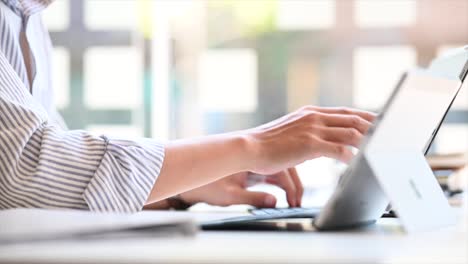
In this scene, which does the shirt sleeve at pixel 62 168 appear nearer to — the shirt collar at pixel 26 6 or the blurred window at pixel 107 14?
the shirt collar at pixel 26 6

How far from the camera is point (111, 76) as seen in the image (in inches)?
118

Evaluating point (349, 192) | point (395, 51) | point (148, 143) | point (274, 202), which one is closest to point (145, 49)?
point (395, 51)

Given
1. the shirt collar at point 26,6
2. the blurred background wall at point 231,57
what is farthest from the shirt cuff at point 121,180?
the blurred background wall at point 231,57

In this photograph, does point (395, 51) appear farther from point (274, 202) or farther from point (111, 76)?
point (274, 202)

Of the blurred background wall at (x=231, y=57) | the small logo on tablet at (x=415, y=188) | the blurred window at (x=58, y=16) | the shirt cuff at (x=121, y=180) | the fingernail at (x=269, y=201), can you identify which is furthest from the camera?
the blurred window at (x=58, y=16)

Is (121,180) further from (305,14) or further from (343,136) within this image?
(305,14)

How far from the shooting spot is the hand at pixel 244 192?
1104 mm

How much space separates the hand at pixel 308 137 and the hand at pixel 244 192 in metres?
0.25

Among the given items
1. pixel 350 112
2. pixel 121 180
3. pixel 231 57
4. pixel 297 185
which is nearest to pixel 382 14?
pixel 231 57

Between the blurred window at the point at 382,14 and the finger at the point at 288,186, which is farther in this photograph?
the blurred window at the point at 382,14

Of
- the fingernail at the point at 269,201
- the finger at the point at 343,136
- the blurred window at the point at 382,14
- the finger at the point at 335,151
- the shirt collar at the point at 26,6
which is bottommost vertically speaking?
the fingernail at the point at 269,201

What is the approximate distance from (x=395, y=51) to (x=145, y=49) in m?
1.06

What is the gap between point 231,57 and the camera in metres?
2.95

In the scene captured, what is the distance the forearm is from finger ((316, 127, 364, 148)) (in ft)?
0.31
